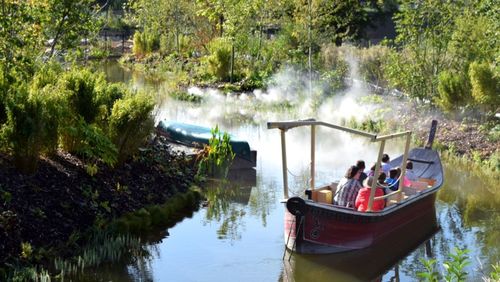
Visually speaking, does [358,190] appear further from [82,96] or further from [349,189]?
[82,96]

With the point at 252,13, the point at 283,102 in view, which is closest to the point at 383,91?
the point at 283,102

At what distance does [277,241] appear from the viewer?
1384 centimetres

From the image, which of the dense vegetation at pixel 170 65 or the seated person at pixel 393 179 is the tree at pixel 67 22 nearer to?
the dense vegetation at pixel 170 65

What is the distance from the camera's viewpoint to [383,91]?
1034 inches

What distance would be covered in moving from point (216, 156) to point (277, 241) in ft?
14.7

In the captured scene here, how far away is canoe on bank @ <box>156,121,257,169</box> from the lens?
18672 millimetres

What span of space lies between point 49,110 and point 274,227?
14.7ft

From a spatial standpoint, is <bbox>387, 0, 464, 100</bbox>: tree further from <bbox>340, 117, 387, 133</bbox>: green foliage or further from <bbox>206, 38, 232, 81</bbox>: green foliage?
<bbox>206, 38, 232, 81</bbox>: green foliage

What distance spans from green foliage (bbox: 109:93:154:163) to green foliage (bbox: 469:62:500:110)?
9.36 meters

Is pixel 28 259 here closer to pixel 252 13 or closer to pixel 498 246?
pixel 498 246

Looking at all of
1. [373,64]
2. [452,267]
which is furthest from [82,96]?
[373,64]

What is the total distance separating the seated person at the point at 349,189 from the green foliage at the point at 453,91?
29.0 feet

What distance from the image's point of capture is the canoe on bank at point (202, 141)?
61.3 feet

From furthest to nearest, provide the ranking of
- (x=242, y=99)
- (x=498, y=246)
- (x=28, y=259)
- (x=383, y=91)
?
(x=242, y=99) < (x=383, y=91) < (x=498, y=246) < (x=28, y=259)
